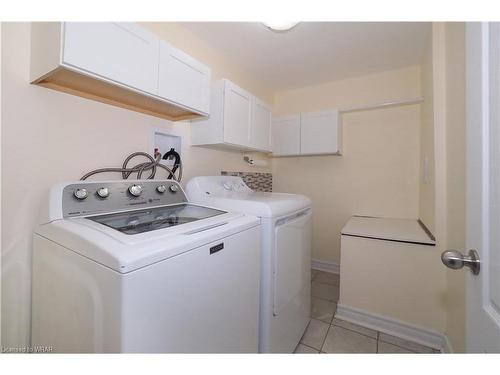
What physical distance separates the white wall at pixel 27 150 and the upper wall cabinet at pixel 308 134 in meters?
1.99

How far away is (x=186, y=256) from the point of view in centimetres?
76

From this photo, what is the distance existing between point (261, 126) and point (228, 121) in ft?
1.94

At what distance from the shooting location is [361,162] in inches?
104

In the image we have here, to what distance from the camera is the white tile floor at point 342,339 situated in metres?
1.54

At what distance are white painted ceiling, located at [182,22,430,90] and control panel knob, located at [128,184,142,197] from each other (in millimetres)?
1518

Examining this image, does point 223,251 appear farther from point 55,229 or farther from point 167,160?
point 167,160

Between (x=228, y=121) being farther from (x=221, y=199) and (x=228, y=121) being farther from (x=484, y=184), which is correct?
(x=484, y=184)

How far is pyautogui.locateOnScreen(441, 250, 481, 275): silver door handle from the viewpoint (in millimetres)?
596

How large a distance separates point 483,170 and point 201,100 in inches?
59.5

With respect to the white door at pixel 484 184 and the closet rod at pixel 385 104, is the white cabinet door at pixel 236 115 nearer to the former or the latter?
the closet rod at pixel 385 104

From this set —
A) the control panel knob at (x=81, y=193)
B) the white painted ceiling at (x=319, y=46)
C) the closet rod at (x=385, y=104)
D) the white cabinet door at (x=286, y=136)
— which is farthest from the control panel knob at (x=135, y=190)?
the closet rod at (x=385, y=104)

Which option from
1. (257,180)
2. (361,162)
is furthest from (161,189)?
(361,162)

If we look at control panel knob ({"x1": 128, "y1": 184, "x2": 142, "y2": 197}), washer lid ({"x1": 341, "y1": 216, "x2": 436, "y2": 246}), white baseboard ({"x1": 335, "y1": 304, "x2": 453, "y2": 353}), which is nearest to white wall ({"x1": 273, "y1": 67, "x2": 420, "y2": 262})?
washer lid ({"x1": 341, "y1": 216, "x2": 436, "y2": 246})

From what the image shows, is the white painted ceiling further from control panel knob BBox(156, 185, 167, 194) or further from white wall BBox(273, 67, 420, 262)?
control panel knob BBox(156, 185, 167, 194)
